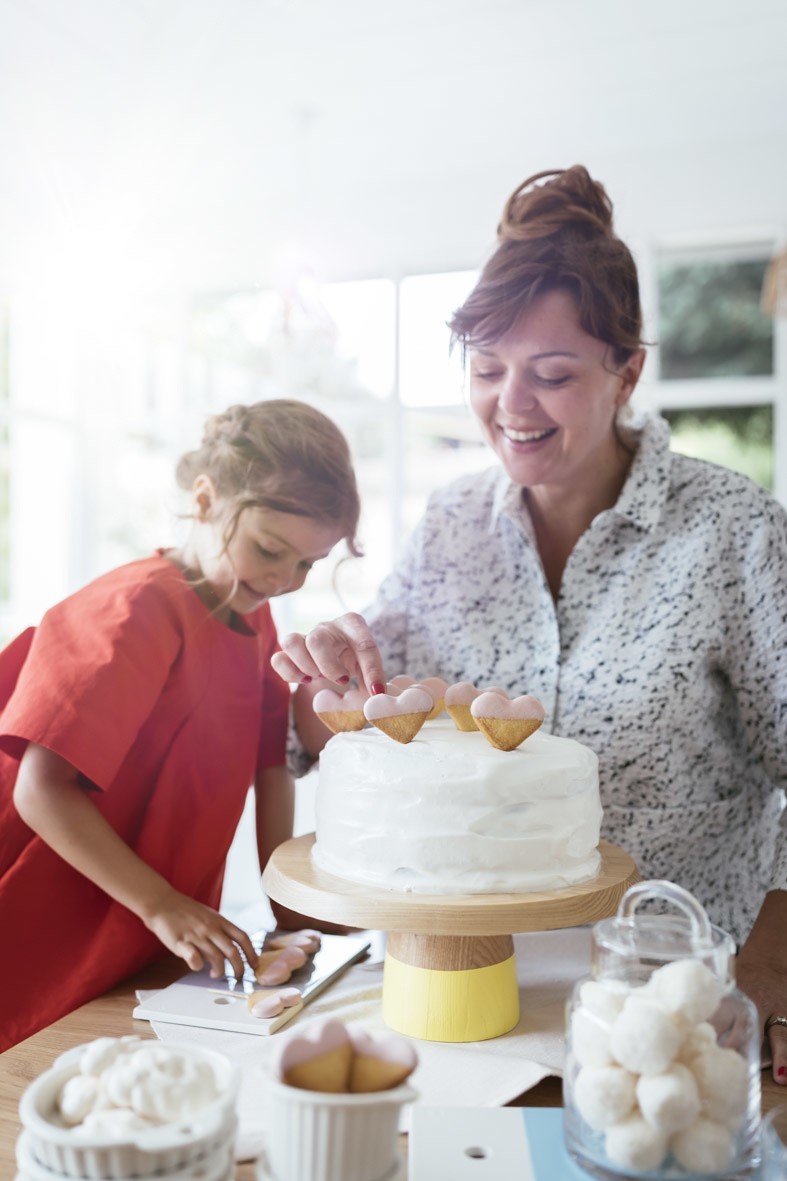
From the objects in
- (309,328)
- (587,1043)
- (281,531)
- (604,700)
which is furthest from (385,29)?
(587,1043)

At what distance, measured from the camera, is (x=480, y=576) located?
5.13 ft

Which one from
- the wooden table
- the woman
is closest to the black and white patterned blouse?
the woman

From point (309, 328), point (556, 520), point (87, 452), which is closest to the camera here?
point (556, 520)

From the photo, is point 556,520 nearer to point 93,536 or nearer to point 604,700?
point 604,700

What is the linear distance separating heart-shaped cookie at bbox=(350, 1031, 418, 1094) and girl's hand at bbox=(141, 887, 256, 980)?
0.48 m

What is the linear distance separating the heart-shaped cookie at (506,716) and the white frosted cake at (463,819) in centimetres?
2

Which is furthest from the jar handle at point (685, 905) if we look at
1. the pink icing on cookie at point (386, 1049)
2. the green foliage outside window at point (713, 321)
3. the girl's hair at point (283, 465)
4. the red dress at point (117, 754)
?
the green foliage outside window at point (713, 321)

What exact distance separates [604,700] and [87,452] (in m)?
3.15

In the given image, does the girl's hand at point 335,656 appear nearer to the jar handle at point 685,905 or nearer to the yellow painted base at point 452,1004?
the yellow painted base at point 452,1004

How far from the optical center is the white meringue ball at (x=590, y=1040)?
28.8 inches

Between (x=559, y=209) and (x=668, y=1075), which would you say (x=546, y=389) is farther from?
(x=668, y=1075)

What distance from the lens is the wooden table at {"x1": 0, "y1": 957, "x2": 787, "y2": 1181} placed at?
0.86 meters

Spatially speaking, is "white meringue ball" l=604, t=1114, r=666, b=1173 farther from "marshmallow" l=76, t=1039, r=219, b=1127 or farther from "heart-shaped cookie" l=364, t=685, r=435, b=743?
"heart-shaped cookie" l=364, t=685, r=435, b=743

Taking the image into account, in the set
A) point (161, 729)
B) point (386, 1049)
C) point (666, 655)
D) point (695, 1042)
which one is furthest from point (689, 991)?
point (161, 729)
